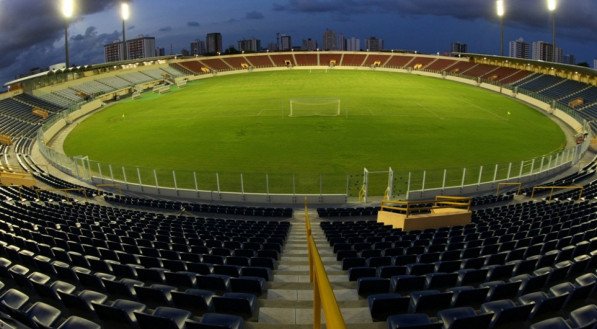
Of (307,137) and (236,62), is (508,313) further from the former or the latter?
(236,62)

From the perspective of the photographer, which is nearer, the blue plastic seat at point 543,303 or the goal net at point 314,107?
the blue plastic seat at point 543,303

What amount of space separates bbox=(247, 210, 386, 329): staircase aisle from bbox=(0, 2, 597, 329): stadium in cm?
5

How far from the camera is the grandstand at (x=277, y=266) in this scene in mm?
6594

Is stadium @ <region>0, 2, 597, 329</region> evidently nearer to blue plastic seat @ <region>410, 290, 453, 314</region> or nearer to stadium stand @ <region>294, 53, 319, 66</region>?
blue plastic seat @ <region>410, 290, 453, 314</region>

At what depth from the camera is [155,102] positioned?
64.0 metres

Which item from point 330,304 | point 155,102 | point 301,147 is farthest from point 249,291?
point 155,102

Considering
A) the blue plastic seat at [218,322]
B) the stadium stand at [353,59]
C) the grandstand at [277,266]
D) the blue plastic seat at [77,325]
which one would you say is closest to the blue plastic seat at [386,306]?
the grandstand at [277,266]

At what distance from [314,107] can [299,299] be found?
4512 centimetres

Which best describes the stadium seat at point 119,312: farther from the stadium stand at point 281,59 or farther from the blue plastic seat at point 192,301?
the stadium stand at point 281,59

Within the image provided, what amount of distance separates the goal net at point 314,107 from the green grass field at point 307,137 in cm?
140

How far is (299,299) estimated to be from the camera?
852cm

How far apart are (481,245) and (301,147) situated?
79.3ft

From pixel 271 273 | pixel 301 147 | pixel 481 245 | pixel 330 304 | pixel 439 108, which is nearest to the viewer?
pixel 330 304

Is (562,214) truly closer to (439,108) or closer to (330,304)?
(330,304)
